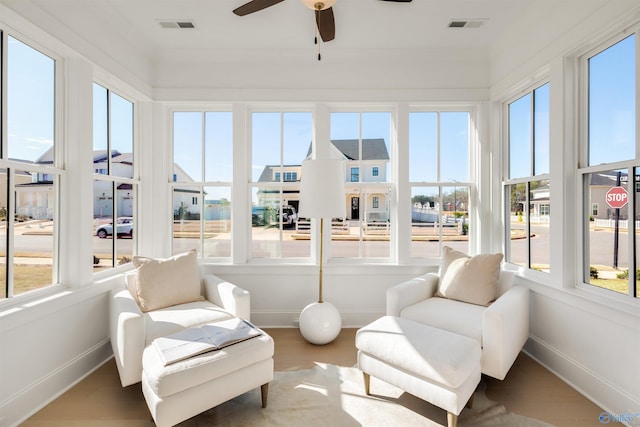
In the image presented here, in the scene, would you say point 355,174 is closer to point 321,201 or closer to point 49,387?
point 321,201

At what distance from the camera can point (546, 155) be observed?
8.55 feet

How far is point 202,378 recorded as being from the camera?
65.5 inches

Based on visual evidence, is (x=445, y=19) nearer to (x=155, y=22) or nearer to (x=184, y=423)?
(x=155, y=22)

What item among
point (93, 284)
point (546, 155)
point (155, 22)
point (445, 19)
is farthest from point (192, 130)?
point (546, 155)

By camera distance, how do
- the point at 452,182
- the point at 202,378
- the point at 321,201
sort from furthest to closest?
1. the point at 452,182
2. the point at 321,201
3. the point at 202,378

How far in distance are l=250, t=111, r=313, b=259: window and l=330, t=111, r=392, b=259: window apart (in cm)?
36

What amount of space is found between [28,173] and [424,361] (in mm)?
2826

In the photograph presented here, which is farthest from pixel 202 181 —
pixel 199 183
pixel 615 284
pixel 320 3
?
pixel 615 284

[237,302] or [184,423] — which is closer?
[184,423]

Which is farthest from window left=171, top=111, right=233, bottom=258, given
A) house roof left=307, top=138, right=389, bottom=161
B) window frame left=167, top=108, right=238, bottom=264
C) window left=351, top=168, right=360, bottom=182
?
window left=351, top=168, right=360, bottom=182

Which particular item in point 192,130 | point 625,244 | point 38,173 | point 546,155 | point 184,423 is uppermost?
point 192,130

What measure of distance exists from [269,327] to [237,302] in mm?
1047

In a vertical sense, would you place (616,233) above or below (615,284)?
above

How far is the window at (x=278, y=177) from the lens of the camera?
3416 mm
